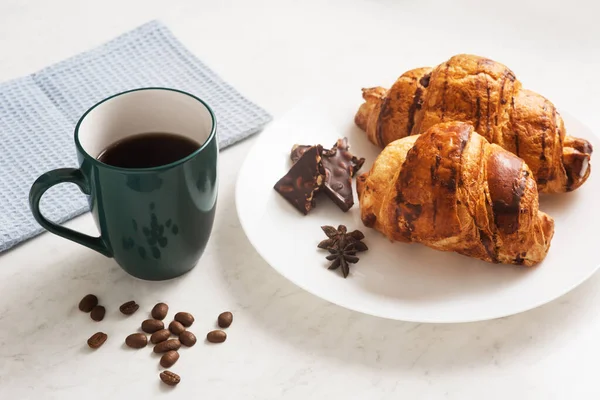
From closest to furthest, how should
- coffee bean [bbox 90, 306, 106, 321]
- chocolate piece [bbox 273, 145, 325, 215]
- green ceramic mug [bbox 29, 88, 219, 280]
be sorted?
green ceramic mug [bbox 29, 88, 219, 280], coffee bean [bbox 90, 306, 106, 321], chocolate piece [bbox 273, 145, 325, 215]

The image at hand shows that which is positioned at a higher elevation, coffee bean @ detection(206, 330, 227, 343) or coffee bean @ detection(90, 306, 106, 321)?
coffee bean @ detection(206, 330, 227, 343)

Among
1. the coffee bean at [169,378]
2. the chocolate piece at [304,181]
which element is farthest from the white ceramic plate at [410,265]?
the coffee bean at [169,378]

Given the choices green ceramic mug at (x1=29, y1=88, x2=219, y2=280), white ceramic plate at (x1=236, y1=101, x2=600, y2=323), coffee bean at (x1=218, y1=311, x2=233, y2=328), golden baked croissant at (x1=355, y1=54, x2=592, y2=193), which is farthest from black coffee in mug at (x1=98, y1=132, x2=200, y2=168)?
golden baked croissant at (x1=355, y1=54, x2=592, y2=193)

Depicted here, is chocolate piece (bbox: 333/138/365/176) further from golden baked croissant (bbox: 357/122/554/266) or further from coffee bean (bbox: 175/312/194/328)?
coffee bean (bbox: 175/312/194/328)

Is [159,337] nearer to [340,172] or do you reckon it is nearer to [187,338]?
[187,338]

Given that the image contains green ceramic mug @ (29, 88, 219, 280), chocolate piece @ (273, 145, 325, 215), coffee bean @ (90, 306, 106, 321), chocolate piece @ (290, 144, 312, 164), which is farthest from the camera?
chocolate piece @ (290, 144, 312, 164)

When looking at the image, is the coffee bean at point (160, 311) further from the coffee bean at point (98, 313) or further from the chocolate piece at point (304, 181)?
the chocolate piece at point (304, 181)
